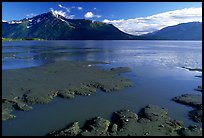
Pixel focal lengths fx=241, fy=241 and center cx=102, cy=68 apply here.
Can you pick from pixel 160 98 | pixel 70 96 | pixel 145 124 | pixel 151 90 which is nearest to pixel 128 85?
pixel 151 90

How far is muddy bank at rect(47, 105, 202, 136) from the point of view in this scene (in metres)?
18.2

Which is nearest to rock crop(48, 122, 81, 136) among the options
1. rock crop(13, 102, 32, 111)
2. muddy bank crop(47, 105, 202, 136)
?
muddy bank crop(47, 105, 202, 136)

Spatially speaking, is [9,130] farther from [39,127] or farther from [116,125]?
[116,125]

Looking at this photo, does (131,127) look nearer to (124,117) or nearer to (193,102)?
(124,117)

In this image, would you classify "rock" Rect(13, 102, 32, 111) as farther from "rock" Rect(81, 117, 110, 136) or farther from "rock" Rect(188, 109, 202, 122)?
"rock" Rect(188, 109, 202, 122)

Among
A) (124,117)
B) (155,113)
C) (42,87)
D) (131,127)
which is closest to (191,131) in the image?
(155,113)

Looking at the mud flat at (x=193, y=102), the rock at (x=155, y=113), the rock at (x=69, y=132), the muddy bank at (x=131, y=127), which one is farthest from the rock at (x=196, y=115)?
the rock at (x=69, y=132)

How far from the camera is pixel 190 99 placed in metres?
27.7

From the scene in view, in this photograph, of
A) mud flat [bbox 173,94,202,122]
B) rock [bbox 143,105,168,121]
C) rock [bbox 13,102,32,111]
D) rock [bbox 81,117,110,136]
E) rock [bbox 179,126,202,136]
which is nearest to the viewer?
rock [bbox 81,117,110,136]

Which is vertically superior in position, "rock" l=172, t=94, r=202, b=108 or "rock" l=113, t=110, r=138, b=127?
"rock" l=113, t=110, r=138, b=127

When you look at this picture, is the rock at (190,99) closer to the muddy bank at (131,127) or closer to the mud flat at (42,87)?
the muddy bank at (131,127)

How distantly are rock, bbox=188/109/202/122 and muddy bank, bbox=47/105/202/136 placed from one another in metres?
2.16

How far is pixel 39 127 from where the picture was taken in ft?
64.6

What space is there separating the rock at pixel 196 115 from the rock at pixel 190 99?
7.25ft
